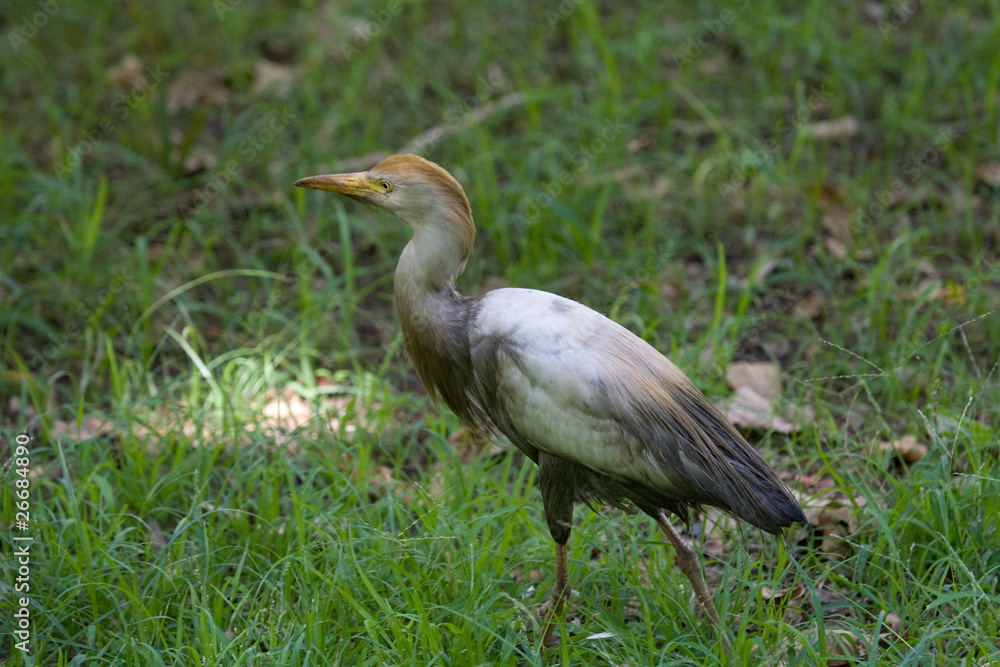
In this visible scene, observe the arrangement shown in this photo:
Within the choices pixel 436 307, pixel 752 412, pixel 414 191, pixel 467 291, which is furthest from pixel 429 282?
pixel 467 291

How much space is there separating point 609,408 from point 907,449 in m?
1.44

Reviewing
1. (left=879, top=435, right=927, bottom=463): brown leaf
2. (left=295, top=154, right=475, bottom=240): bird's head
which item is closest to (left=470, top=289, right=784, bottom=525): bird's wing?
(left=295, top=154, right=475, bottom=240): bird's head

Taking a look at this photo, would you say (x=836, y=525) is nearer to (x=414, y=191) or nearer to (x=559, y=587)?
(x=559, y=587)

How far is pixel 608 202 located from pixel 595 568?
2.55 metres

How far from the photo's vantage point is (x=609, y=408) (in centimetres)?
270

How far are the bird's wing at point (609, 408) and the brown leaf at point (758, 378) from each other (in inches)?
45.1

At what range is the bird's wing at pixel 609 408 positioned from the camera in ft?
8.91

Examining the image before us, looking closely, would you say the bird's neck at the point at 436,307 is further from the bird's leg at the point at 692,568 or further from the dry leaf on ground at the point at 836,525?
the dry leaf on ground at the point at 836,525

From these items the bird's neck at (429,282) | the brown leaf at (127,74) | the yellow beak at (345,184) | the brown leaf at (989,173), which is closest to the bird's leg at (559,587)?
the bird's neck at (429,282)

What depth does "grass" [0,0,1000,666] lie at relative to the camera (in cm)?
300

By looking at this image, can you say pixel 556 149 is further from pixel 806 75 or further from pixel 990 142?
pixel 990 142

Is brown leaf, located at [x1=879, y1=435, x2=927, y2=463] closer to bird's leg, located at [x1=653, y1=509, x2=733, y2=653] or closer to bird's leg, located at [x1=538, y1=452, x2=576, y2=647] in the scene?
bird's leg, located at [x1=653, y1=509, x2=733, y2=653]

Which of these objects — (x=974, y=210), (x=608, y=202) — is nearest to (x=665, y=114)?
(x=608, y=202)

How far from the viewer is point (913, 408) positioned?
364 centimetres
